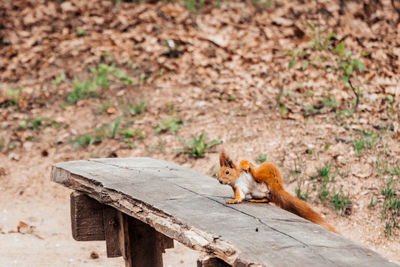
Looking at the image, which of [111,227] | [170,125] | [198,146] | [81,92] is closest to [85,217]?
[111,227]

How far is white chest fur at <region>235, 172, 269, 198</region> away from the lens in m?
2.68

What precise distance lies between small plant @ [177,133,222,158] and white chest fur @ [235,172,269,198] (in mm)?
2980

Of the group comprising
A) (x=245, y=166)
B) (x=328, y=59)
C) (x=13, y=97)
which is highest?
(x=328, y=59)

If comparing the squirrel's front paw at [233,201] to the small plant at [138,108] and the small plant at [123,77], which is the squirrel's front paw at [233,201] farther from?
the small plant at [123,77]

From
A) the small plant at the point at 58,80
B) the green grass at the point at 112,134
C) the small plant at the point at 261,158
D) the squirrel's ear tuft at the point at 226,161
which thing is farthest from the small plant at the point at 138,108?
the squirrel's ear tuft at the point at 226,161

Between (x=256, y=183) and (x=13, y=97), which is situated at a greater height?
(x=13, y=97)

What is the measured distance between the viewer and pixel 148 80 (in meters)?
7.30

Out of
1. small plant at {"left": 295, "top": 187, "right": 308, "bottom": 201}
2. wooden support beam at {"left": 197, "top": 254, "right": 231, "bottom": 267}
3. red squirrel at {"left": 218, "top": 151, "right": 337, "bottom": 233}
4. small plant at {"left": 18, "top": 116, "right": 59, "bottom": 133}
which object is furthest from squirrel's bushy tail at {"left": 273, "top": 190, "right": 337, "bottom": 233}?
small plant at {"left": 18, "top": 116, "right": 59, "bottom": 133}

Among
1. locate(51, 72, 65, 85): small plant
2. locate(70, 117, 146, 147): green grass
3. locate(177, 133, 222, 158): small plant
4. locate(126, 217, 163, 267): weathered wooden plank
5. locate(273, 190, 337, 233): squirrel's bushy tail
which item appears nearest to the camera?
locate(273, 190, 337, 233): squirrel's bushy tail

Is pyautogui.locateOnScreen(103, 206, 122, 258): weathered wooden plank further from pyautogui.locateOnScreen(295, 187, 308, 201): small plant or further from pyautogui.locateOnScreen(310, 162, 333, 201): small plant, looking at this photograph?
pyautogui.locateOnScreen(310, 162, 333, 201): small plant

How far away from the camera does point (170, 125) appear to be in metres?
6.32

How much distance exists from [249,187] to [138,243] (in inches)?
45.3

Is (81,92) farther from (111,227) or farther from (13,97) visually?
(111,227)

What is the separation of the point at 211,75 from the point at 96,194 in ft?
14.8
